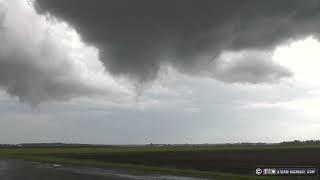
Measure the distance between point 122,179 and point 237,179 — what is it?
1056 cm

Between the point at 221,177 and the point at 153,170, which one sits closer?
the point at 221,177

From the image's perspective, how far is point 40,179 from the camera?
44281mm

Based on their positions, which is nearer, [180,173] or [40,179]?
[40,179]

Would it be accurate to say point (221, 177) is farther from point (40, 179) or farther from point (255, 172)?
point (40, 179)

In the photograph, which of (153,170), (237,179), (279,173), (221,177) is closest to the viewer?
(237,179)

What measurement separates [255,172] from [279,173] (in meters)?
2.49

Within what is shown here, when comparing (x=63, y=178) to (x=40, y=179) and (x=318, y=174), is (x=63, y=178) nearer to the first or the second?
(x=40, y=179)

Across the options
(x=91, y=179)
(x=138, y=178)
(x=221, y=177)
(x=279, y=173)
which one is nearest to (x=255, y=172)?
(x=279, y=173)

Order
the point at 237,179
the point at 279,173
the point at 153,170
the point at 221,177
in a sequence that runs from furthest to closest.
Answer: the point at 153,170
the point at 279,173
the point at 221,177
the point at 237,179

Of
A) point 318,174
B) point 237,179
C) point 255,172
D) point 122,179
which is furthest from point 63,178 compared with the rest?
point 318,174

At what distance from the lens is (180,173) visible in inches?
2147

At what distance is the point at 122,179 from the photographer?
150 ft

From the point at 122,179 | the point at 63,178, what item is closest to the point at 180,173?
the point at 122,179

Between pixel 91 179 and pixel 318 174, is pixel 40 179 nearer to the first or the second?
pixel 91 179
